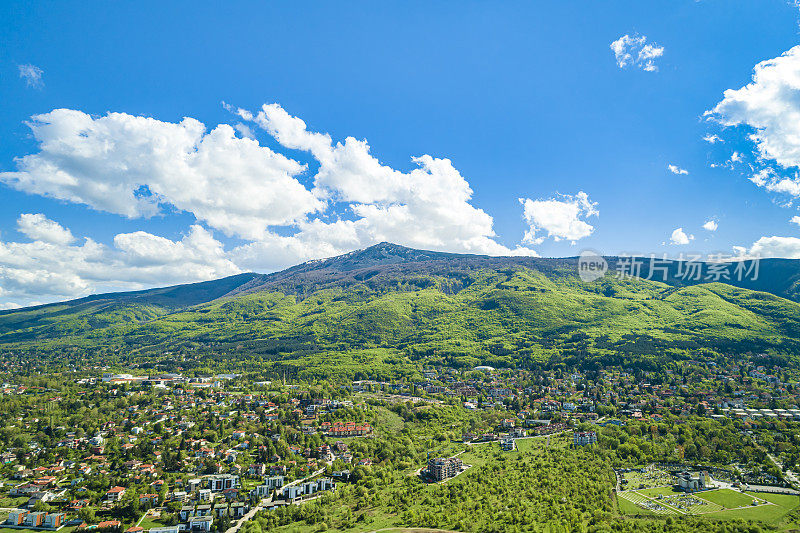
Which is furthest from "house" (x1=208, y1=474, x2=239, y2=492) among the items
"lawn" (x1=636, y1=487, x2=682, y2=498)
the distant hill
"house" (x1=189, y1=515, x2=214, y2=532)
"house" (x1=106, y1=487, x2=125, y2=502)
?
the distant hill

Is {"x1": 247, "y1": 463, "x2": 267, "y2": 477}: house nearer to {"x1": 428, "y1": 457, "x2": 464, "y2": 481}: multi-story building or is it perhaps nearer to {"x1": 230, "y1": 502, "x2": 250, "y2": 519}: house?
{"x1": 230, "y1": 502, "x2": 250, "y2": 519}: house

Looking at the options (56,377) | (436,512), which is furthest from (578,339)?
(56,377)

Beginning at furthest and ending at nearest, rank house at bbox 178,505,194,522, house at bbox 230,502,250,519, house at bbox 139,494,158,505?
house at bbox 139,494,158,505 < house at bbox 230,502,250,519 < house at bbox 178,505,194,522

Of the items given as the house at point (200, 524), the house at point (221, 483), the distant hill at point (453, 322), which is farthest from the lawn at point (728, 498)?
the distant hill at point (453, 322)

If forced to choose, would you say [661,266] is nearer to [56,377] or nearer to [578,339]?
[578,339]

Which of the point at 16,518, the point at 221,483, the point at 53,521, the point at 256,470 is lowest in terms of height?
the point at 16,518

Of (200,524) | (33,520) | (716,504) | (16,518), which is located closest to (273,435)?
(200,524)

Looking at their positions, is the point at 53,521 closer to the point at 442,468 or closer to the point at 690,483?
the point at 442,468
